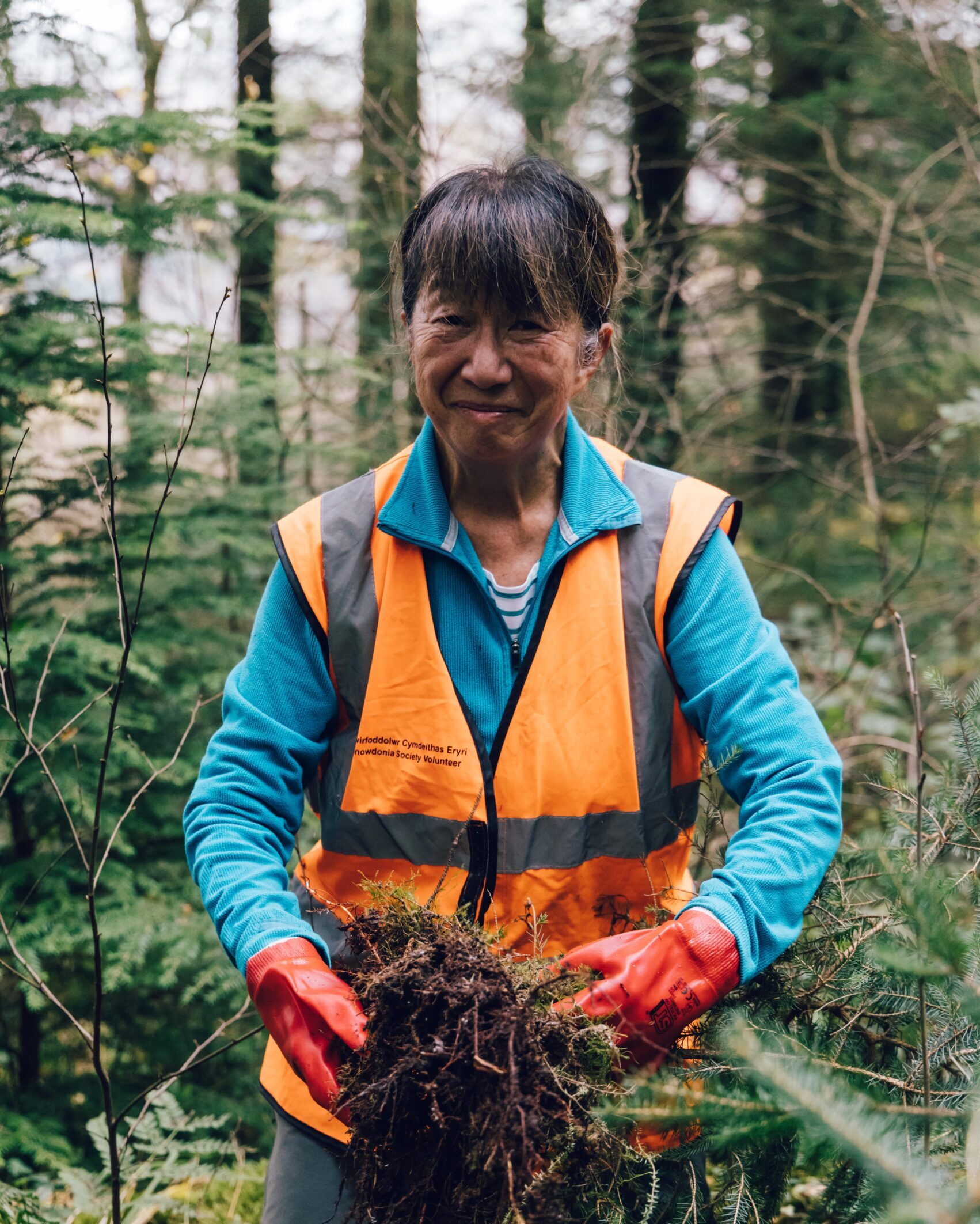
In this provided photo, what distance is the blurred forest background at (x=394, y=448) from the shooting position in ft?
6.02

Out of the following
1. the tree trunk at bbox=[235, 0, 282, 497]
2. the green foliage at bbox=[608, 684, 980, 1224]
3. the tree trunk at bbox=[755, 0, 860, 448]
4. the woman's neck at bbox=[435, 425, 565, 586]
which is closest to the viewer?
the green foliage at bbox=[608, 684, 980, 1224]

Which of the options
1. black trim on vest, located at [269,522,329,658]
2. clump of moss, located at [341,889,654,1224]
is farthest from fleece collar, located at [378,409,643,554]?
clump of moss, located at [341,889,654,1224]

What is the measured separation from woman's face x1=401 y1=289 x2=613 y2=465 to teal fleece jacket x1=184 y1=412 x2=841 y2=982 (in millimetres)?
158

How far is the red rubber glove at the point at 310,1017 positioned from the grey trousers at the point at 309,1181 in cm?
33

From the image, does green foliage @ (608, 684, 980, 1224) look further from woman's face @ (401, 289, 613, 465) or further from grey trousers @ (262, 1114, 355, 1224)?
woman's face @ (401, 289, 613, 465)

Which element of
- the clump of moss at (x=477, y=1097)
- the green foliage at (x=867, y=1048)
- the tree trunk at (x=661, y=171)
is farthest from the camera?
the tree trunk at (x=661, y=171)

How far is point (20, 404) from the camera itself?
11.0 ft

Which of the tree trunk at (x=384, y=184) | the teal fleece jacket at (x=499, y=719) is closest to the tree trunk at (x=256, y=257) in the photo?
the tree trunk at (x=384, y=184)

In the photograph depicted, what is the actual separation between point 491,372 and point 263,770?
36.1 inches

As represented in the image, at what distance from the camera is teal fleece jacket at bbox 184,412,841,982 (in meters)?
1.67

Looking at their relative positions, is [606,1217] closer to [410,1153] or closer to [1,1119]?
[410,1153]

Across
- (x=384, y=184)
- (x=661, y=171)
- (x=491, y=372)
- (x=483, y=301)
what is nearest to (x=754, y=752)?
(x=491, y=372)

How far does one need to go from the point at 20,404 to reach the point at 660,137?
14.8 feet

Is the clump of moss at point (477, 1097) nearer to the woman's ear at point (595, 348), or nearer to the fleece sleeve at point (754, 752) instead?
the fleece sleeve at point (754, 752)
